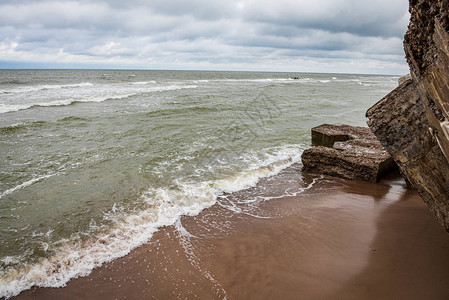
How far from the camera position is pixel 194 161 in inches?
332

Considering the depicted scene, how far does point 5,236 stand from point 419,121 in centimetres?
691

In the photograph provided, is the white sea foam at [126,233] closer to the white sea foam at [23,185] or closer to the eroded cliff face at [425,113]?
the white sea foam at [23,185]

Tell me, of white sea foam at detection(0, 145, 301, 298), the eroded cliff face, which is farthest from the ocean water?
the eroded cliff face

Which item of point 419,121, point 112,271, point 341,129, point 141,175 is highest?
point 419,121

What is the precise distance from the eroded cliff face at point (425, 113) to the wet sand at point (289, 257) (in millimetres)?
1052

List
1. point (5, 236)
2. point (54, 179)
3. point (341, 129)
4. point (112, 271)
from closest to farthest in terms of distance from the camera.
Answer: point (112, 271)
point (5, 236)
point (54, 179)
point (341, 129)

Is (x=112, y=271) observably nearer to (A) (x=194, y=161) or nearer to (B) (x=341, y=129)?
(A) (x=194, y=161)

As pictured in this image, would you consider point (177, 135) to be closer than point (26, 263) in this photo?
No

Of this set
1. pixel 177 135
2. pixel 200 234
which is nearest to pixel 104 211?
pixel 200 234

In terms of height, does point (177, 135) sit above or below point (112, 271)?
above

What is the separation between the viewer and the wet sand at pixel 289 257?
345 centimetres

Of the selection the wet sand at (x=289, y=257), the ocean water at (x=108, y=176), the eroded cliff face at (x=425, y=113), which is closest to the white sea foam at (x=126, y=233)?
the ocean water at (x=108, y=176)

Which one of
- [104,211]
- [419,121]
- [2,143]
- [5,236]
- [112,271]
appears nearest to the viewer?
[419,121]

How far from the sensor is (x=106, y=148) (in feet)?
31.1
